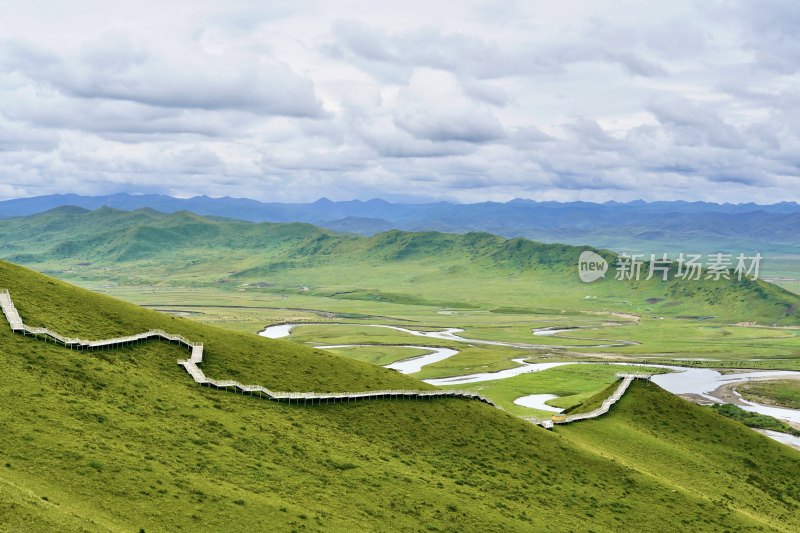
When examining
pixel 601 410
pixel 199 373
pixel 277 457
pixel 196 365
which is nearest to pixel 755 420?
pixel 601 410

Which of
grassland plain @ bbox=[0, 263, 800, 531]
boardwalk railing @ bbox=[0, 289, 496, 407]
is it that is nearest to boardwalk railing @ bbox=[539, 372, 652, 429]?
grassland plain @ bbox=[0, 263, 800, 531]

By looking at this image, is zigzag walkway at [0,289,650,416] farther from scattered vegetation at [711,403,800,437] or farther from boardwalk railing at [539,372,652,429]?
scattered vegetation at [711,403,800,437]

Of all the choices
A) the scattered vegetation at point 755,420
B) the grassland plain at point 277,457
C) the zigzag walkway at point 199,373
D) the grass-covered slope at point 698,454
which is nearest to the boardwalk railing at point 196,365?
the zigzag walkway at point 199,373

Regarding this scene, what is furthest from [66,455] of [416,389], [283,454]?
[416,389]

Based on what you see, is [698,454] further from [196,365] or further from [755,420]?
[755,420]

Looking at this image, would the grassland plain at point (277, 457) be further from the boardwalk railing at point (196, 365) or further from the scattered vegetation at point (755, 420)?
the scattered vegetation at point (755, 420)
